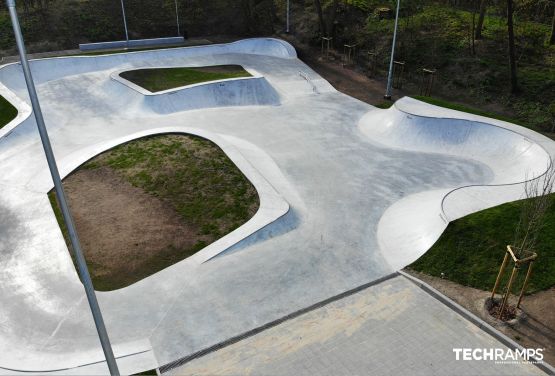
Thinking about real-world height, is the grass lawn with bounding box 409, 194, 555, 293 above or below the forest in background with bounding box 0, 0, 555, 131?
below

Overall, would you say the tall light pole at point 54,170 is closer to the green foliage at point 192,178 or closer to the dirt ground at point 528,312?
the green foliage at point 192,178

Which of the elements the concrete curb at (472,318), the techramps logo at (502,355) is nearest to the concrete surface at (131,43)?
the concrete curb at (472,318)

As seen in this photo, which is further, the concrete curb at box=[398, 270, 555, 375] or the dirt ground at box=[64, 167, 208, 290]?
the dirt ground at box=[64, 167, 208, 290]

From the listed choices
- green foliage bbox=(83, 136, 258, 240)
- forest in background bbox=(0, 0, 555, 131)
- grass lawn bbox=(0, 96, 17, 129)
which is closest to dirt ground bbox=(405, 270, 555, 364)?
green foliage bbox=(83, 136, 258, 240)

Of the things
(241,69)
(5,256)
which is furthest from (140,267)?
(241,69)

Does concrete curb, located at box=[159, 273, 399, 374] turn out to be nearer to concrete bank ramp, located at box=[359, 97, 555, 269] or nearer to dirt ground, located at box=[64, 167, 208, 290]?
concrete bank ramp, located at box=[359, 97, 555, 269]

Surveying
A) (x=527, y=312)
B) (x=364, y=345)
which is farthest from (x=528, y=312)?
(x=364, y=345)

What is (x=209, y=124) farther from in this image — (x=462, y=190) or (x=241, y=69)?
(x=462, y=190)
